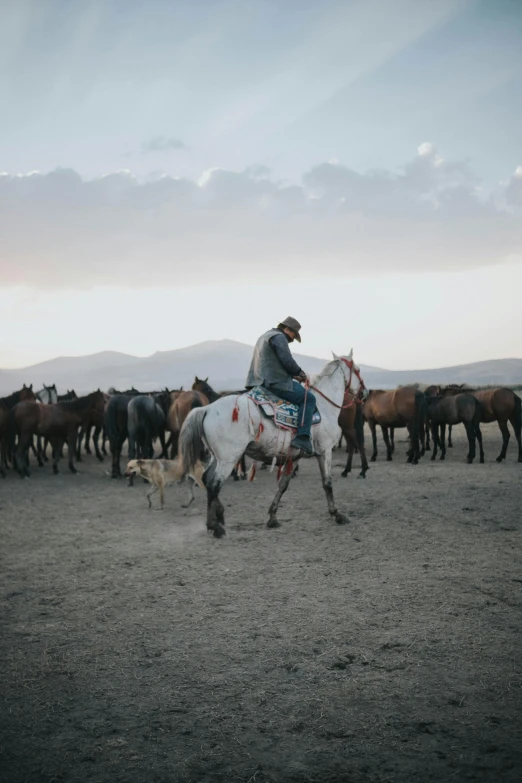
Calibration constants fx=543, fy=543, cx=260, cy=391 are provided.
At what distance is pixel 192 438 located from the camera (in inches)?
311

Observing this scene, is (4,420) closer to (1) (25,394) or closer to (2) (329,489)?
(1) (25,394)

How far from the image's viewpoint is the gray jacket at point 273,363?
26.2 ft

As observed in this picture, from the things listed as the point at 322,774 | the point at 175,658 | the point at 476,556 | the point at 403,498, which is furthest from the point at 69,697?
the point at 403,498

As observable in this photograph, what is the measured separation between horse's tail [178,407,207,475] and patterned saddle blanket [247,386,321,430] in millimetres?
817

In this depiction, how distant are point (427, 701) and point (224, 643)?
1.61 m

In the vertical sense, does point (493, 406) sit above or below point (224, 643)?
above

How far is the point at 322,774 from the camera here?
2.79 metres

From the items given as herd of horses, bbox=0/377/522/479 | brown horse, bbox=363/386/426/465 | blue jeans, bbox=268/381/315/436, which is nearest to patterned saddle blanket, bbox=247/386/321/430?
blue jeans, bbox=268/381/315/436

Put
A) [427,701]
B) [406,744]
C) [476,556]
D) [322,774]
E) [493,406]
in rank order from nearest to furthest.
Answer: [322,774], [406,744], [427,701], [476,556], [493,406]

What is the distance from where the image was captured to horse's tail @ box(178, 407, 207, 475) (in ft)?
25.9

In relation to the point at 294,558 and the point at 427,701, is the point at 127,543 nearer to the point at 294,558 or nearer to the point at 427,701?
the point at 294,558

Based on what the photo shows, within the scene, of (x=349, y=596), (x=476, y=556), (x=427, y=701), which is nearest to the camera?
(x=427, y=701)

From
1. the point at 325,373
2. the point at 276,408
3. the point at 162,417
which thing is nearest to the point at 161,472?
the point at 276,408

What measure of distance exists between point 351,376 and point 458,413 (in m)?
7.75
